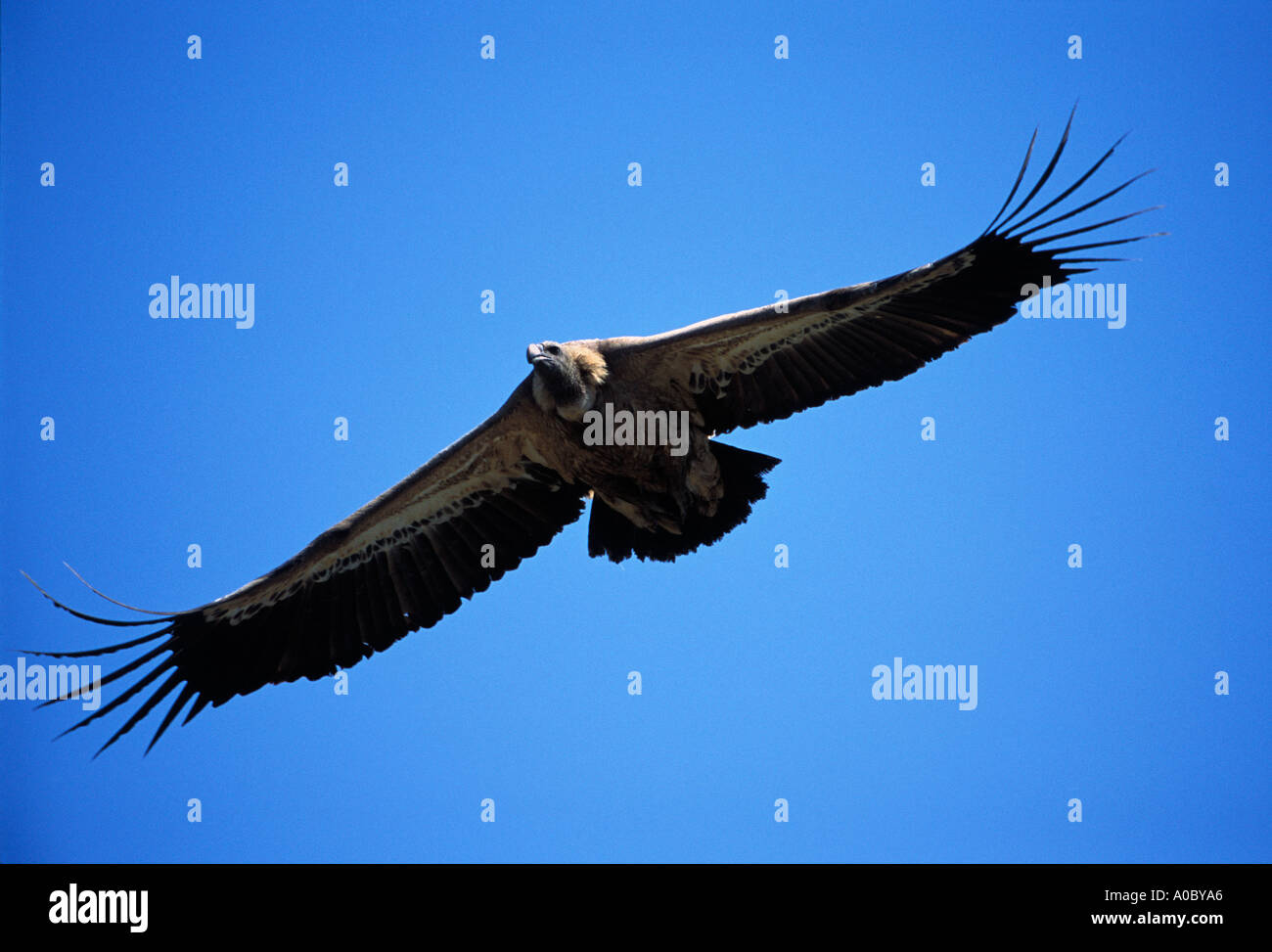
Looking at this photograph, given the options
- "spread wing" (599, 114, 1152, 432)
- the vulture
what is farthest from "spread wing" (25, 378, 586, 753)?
"spread wing" (599, 114, 1152, 432)

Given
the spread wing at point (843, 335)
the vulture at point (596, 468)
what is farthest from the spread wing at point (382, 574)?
the spread wing at point (843, 335)

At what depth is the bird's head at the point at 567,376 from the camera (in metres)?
7.68

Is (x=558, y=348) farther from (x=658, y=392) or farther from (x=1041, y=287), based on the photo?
(x=1041, y=287)

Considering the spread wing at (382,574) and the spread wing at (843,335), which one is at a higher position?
the spread wing at (843,335)

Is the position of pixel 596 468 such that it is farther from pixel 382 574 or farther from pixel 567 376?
pixel 382 574

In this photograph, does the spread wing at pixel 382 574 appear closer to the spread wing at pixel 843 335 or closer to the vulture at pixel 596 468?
the vulture at pixel 596 468

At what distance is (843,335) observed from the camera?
8.05m

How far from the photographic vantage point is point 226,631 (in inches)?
342

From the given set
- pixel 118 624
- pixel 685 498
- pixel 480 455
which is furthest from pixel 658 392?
pixel 118 624

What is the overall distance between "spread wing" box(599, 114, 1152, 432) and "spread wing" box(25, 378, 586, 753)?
1243 millimetres

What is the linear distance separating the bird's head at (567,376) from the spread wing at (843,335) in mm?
185

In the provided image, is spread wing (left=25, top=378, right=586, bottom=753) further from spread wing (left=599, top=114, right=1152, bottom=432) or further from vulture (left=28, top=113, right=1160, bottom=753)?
spread wing (left=599, top=114, right=1152, bottom=432)

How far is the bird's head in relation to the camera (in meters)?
7.68
